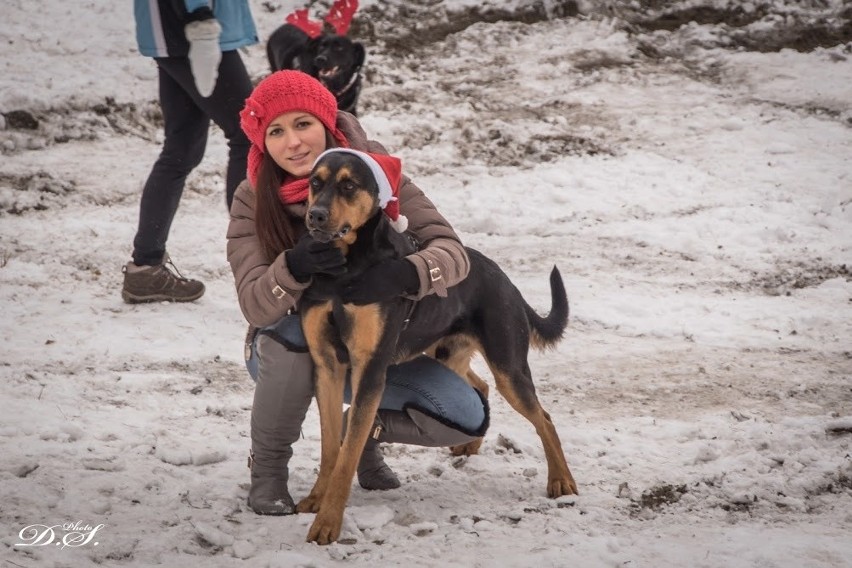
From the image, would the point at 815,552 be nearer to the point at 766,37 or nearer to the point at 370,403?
the point at 370,403

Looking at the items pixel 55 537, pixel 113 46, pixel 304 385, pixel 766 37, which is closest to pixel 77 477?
pixel 55 537

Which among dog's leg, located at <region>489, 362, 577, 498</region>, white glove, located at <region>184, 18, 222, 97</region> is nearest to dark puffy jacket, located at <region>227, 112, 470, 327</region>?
dog's leg, located at <region>489, 362, 577, 498</region>

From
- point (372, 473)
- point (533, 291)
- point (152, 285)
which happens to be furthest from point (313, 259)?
point (533, 291)

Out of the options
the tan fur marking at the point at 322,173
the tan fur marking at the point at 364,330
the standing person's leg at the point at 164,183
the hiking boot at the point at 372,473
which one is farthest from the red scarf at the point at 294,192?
the standing person's leg at the point at 164,183

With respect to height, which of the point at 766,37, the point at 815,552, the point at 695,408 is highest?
the point at 766,37

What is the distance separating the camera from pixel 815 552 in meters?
2.90

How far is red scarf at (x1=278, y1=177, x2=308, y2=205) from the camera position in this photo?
3258 mm

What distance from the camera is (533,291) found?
607 centimetres

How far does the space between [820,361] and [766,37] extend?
6.64 metres

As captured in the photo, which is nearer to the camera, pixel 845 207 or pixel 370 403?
pixel 370 403

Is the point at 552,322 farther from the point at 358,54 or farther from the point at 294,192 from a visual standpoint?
the point at 358,54

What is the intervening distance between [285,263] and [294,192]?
35 centimetres

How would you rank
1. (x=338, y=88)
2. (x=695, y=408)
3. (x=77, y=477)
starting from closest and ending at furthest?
1. (x=77, y=477)
2. (x=695, y=408)
3. (x=338, y=88)

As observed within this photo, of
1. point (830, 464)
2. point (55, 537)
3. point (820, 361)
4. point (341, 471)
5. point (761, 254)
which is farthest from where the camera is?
point (761, 254)
